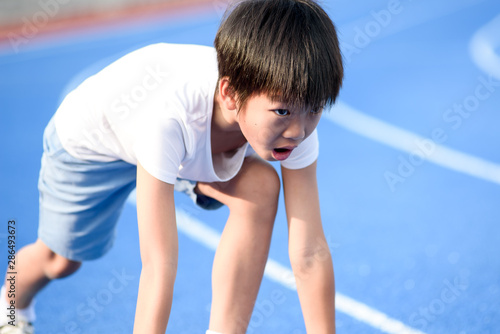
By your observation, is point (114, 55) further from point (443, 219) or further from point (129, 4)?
point (443, 219)

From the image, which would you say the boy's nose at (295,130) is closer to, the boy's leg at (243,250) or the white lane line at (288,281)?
the boy's leg at (243,250)

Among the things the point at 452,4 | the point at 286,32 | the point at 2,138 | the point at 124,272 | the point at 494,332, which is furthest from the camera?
the point at 452,4

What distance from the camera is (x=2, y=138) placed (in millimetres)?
5523

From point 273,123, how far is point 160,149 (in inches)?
14.0

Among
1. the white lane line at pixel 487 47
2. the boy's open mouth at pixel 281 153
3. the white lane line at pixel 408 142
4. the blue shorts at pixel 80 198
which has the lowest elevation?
the white lane line at pixel 487 47

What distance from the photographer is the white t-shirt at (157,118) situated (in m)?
2.19

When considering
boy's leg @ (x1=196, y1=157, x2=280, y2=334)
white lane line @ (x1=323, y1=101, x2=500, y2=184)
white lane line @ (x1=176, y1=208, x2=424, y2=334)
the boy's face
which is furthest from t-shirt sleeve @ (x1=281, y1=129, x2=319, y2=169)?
white lane line @ (x1=323, y1=101, x2=500, y2=184)

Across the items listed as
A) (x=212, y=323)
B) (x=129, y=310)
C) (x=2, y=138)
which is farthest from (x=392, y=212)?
(x=2, y=138)

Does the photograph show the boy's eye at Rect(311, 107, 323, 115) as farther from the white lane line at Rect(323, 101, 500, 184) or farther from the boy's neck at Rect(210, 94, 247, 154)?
the white lane line at Rect(323, 101, 500, 184)

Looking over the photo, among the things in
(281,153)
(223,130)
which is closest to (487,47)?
(223,130)

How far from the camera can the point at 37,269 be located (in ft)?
9.86

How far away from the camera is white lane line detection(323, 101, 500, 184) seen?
4535mm

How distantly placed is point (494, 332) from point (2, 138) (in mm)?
4026

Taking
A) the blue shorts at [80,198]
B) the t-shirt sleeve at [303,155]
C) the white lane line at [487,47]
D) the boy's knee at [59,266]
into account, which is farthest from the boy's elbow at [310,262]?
the white lane line at [487,47]
